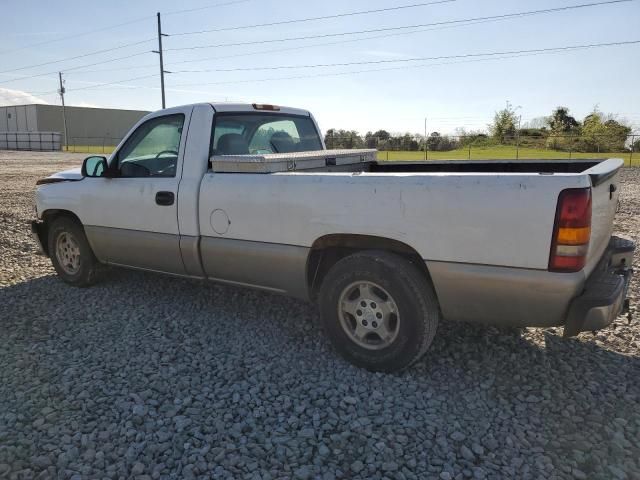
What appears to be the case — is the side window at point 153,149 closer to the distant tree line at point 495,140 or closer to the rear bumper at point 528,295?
the rear bumper at point 528,295

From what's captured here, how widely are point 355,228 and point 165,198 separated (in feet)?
6.24

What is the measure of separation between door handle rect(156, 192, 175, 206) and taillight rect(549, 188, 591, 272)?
3030 mm

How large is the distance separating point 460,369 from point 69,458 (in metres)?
2.53

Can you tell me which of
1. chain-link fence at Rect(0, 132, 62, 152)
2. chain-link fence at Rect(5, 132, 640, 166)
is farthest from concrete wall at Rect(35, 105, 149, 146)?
chain-link fence at Rect(5, 132, 640, 166)

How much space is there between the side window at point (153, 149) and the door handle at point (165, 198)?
7.6 inches

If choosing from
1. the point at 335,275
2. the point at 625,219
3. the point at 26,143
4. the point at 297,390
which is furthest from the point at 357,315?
the point at 26,143

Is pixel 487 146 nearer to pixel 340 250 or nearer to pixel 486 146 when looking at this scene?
pixel 486 146

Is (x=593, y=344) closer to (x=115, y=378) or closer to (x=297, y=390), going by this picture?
(x=297, y=390)

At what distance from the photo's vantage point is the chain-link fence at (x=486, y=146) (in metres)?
31.4

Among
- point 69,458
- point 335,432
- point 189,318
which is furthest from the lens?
point 189,318

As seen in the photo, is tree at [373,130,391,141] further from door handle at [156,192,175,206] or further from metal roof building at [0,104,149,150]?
metal roof building at [0,104,149,150]

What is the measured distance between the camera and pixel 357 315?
362cm

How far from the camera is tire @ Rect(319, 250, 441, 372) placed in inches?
131

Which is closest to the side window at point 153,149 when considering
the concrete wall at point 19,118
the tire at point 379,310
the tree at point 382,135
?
the tire at point 379,310
